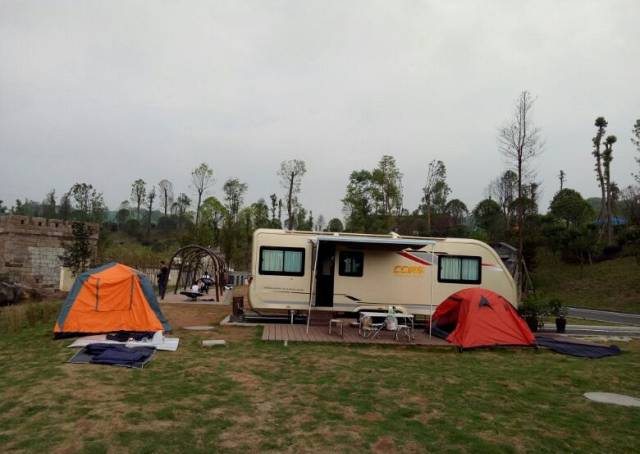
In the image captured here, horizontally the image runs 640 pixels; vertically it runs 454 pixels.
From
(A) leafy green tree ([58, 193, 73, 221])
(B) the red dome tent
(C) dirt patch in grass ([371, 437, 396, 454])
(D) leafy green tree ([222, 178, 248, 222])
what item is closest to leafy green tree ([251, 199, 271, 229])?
(D) leafy green tree ([222, 178, 248, 222])

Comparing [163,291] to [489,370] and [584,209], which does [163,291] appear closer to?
[489,370]

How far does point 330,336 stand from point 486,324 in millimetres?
3189

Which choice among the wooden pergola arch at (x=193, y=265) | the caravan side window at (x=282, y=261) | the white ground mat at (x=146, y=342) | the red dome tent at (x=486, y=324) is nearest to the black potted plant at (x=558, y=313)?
the red dome tent at (x=486, y=324)

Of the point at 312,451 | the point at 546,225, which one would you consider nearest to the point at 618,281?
the point at 546,225

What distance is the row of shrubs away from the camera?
1096 centimetres

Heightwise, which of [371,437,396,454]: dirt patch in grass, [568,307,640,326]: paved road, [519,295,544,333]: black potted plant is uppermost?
[519,295,544,333]: black potted plant

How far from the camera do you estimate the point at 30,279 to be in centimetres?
2534

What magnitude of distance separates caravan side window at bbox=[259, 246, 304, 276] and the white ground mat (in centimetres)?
326

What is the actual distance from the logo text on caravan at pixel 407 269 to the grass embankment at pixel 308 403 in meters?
3.69

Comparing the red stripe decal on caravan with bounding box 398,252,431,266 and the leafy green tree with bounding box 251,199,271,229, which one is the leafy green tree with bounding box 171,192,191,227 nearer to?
the leafy green tree with bounding box 251,199,271,229

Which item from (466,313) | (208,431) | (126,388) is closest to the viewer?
(208,431)

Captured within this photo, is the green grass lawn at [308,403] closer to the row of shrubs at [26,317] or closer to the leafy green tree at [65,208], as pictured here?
the row of shrubs at [26,317]

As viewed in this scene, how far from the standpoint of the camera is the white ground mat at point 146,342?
8.39 metres

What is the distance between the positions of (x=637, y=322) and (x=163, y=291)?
53.7 ft
